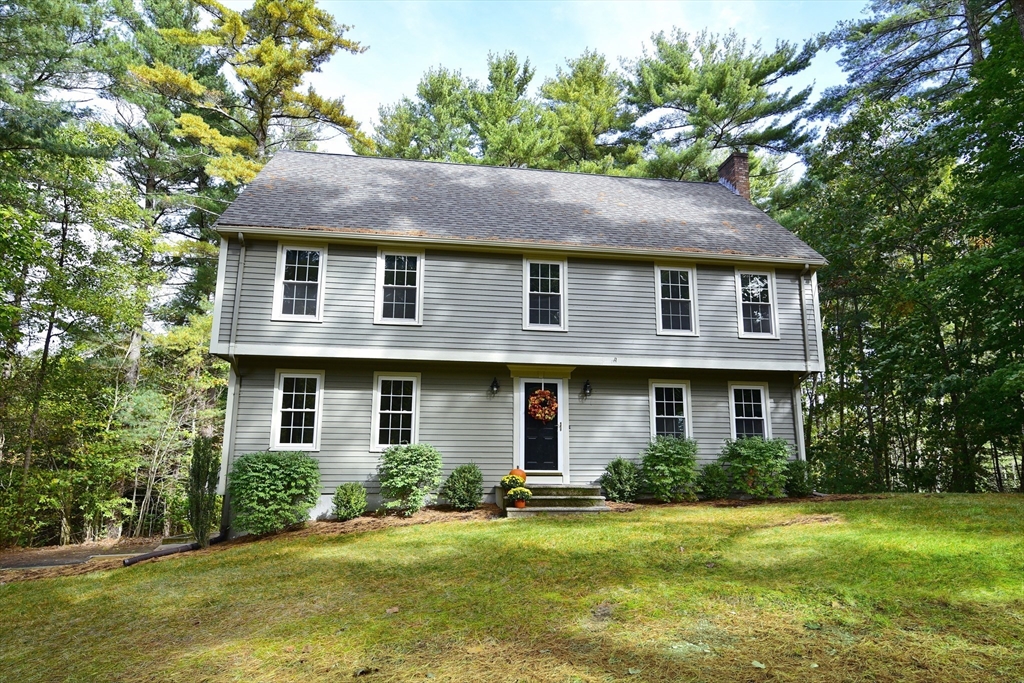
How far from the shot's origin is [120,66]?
18.0m

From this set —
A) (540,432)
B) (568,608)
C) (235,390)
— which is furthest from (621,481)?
(235,390)

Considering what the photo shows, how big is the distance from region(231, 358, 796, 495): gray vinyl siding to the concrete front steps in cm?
83

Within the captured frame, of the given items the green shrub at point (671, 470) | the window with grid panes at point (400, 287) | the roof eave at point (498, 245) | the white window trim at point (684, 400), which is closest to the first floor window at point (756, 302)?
the roof eave at point (498, 245)

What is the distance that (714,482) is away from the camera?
12438 millimetres

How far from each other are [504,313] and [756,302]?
5.92m

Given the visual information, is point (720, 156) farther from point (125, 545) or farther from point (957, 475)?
point (125, 545)

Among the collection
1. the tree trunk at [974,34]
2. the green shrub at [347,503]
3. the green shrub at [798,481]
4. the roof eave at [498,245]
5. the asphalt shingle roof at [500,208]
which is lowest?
the green shrub at [347,503]

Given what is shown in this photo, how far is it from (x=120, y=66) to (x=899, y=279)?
24.2 m

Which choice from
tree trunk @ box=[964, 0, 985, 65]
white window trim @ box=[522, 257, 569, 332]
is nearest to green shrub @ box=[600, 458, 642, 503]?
white window trim @ box=[522, 257, 569, 332]

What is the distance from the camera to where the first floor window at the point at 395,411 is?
473 inches

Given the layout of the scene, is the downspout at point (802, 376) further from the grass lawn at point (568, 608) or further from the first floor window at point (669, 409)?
the grass lawn at point (568, 608)

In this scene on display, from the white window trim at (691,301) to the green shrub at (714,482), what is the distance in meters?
2.94

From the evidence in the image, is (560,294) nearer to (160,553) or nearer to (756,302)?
(756,302)

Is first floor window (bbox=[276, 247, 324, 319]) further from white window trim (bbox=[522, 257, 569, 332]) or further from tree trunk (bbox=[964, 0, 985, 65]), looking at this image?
tree trunk (bbox=[964, 0, 985, 65])
